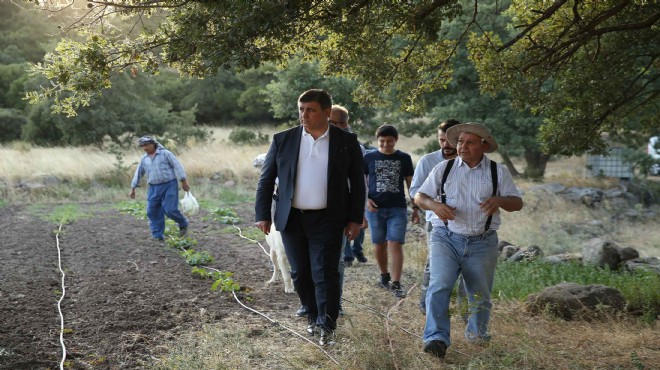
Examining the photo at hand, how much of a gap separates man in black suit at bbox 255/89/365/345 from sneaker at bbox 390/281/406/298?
221 centimetres

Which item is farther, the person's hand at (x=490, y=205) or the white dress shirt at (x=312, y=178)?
the white dress shirt at (x=312, y=178)

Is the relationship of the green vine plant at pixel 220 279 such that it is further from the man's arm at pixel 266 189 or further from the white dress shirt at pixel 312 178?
the white dress shirt at pixel 312 178

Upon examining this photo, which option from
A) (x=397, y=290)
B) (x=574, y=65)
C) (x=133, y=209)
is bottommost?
(x=397, y=290)

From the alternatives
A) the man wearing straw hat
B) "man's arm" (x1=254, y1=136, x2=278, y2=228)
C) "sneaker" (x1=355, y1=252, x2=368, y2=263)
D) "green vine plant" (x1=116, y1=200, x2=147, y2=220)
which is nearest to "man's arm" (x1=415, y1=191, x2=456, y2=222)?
the man wearing straw hat

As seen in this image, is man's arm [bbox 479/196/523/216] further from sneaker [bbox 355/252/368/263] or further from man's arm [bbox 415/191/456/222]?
sneaker [bbox 355/252/368/263]

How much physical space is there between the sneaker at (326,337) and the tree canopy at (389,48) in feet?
7.72

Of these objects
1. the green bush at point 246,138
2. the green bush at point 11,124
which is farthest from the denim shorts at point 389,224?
the green bush at point 11,124

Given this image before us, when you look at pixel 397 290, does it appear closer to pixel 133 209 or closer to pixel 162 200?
pixel 162 200

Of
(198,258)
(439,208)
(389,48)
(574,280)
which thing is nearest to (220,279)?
(198,258)

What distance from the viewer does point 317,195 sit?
571 cm

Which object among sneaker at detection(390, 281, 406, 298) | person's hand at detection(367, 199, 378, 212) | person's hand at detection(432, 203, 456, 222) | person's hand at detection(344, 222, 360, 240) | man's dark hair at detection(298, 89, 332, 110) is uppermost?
man's dark hair at detection(298, 89, 332, 110)

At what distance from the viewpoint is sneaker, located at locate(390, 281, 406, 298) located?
7986mm

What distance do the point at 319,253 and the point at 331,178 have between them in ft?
2.13

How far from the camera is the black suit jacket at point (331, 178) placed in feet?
18.8
